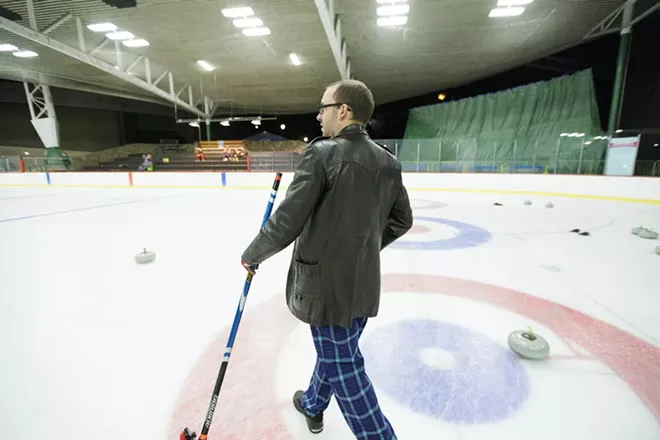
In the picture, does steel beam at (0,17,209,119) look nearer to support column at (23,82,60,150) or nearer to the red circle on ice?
support column at (23,82,60,150)

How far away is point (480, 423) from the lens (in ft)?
3.67

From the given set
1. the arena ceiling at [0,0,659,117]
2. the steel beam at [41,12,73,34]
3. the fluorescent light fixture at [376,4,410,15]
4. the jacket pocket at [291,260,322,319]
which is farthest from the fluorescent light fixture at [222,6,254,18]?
the jacket pocket at [291,260,322,319]

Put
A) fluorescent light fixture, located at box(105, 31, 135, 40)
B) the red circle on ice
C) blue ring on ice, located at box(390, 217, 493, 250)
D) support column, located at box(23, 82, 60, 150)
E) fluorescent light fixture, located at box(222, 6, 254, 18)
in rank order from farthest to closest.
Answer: support column, located at box(23, 82, 60, 150) → fluorescent light fixture, located at box(105, 31, 135, 40) → fluorescent light fixture, located at box(222, 6, 254, 18) → blue ring on ice, located at box(390, 217, 493, 250) → the red circle on ice

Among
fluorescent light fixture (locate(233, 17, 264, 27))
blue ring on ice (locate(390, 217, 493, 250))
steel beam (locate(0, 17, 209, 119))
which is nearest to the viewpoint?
blue ring on ice (locate(390, 217, 493, 250))

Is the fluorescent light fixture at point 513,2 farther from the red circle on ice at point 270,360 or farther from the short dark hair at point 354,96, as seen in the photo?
the short dark hair at point 354,96

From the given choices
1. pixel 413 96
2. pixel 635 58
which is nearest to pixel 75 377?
pixel 635 58

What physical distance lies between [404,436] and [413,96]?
19.1m

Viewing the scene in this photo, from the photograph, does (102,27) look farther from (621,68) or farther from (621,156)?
(621,68)

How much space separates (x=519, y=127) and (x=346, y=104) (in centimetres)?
1482

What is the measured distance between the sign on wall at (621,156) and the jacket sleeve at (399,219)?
8517 millimetres

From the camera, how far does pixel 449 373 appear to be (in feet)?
4.52

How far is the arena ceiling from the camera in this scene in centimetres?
845

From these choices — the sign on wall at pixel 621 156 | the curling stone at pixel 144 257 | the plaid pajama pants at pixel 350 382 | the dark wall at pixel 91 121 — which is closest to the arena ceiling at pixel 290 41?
the dark wall at pixel 91 121

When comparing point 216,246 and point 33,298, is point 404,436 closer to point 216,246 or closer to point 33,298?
point 33,298
